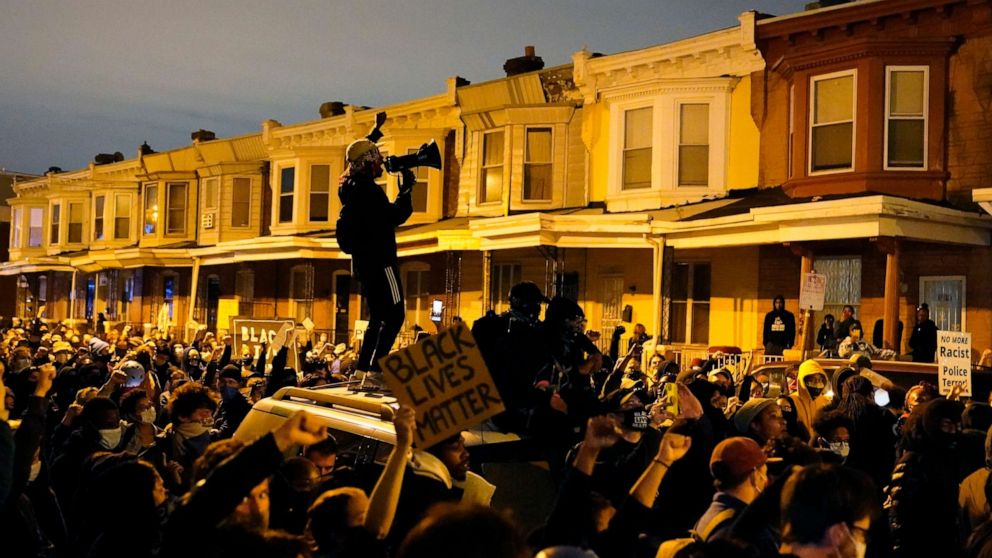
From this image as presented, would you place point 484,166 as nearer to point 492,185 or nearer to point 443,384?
point 492,185

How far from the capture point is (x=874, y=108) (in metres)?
17.6

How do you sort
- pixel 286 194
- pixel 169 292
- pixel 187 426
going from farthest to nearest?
pixel 169 292 < pixel 286 194 < pixel 187 426

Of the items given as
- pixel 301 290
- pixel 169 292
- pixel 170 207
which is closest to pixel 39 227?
pixel 169 292

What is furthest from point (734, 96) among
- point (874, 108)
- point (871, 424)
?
point (871, 424)

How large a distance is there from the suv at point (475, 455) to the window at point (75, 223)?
128ft

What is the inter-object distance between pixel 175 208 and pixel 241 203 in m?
4.05

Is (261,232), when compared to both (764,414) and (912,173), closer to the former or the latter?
(912,173)

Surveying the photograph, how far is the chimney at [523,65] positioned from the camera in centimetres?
2505

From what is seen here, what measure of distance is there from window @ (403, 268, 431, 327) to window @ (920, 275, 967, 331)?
516 inches

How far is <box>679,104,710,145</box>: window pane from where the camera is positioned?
2031cm

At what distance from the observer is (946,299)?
1711cm

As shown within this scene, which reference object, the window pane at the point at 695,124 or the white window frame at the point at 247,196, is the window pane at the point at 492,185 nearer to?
the window pane at the point at 695,124

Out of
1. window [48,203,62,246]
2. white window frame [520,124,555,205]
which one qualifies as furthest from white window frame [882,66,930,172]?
window [48,203,62,246]

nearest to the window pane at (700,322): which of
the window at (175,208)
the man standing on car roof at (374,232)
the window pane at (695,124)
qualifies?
the window pane at (695,124)
